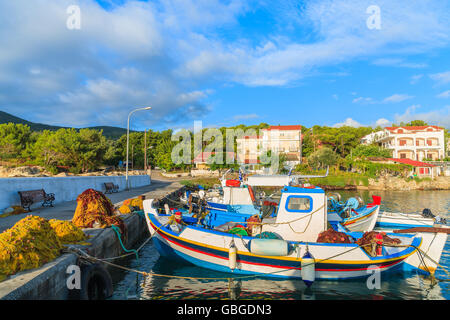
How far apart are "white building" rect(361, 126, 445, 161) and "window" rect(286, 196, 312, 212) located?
6274 cm

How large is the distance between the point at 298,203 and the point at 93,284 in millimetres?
6417

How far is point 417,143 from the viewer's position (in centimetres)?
6294

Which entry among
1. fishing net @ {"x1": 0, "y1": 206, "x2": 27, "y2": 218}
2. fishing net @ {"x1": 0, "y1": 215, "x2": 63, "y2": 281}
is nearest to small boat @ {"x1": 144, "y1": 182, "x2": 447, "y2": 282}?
fishing net @ {"x1": 0, "y1": 215, "x2": 63, "y2": 281}

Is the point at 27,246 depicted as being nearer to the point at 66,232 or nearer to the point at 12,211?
the point at 66,232

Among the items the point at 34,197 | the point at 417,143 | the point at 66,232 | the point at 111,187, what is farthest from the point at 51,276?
the point at 417,143

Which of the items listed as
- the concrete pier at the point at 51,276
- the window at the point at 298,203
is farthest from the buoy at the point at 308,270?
the concrete pier at the point at 51,276

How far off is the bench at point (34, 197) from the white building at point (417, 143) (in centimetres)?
6633

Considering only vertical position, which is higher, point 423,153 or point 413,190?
point 423,153

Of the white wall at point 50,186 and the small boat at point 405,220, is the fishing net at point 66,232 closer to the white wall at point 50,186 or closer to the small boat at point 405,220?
the white wall at point 50,186
